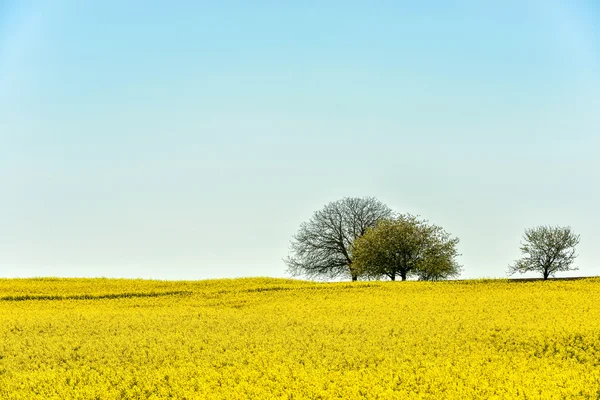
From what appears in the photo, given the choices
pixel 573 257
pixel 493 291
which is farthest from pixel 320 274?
pixel 493 291

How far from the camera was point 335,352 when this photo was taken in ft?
56.7

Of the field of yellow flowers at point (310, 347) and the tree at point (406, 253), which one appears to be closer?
the field of yellow flowers at point (310, 347)

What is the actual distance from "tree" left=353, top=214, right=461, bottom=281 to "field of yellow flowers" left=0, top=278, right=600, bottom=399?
703 inches

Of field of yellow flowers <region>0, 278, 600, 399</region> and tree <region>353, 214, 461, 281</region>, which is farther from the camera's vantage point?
tree <region>353, 214, 461, 281</region>

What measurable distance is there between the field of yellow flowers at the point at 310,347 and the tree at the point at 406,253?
703 inches

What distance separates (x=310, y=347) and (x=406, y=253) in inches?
1379

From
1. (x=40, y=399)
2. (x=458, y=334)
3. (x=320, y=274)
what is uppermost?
(x=320, y=274)

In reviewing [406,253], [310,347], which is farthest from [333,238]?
[310,347]

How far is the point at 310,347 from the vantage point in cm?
1817

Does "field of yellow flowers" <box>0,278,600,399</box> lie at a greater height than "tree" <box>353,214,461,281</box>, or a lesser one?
lesser

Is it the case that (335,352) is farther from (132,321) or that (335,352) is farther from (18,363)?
(132,321)

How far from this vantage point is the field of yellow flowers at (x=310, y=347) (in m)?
14.1

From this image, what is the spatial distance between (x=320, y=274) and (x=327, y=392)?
159 feet

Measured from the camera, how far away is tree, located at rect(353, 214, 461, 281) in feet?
171
